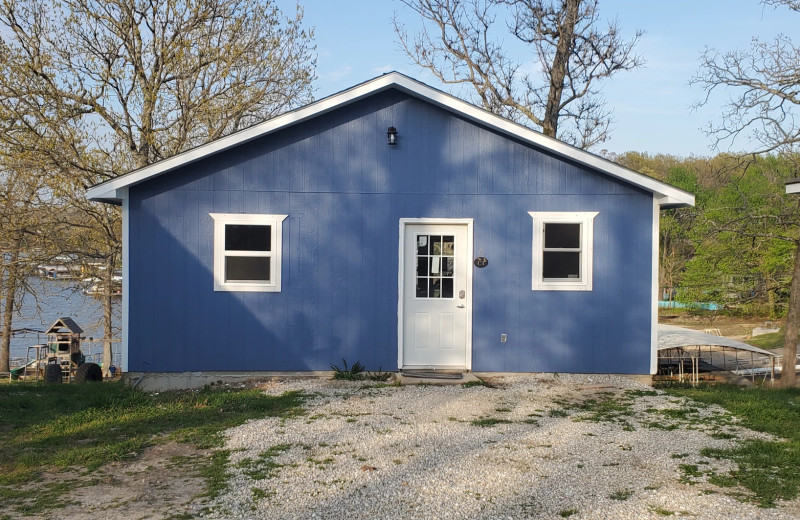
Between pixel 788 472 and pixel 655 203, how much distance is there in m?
4.64

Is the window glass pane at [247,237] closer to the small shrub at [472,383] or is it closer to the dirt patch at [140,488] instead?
the small shrub at [472,383]

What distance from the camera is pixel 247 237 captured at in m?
9.30

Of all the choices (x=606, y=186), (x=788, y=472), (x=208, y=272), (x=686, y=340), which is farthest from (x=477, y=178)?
(x=686, y=340)

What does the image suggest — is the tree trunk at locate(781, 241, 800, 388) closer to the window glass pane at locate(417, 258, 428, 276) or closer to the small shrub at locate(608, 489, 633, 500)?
the window glass pane at locate(417, 258, 428, 276)

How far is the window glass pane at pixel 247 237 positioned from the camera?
30.4 feet

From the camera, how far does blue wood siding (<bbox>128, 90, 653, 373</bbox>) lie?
920 cm

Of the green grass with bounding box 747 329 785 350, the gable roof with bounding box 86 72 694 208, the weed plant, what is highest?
the gable roof with bounding box 86 72 694 208

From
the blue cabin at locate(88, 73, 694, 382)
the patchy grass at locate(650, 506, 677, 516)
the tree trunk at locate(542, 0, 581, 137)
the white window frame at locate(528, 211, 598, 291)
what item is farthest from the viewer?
the tree trunk at locate(542, 0, 581, 137)

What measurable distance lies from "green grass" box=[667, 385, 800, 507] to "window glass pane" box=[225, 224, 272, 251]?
5.74m

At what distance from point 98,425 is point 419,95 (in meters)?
5.54

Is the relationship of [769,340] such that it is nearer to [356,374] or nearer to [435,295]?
[435,295]

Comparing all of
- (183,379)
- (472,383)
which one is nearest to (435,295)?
(472,383)

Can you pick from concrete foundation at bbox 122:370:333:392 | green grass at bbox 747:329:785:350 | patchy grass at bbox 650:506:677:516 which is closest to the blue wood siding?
concrete foundation at bbox 122:370:333:392

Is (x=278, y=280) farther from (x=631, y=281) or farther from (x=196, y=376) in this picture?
(x=631, y=281)
